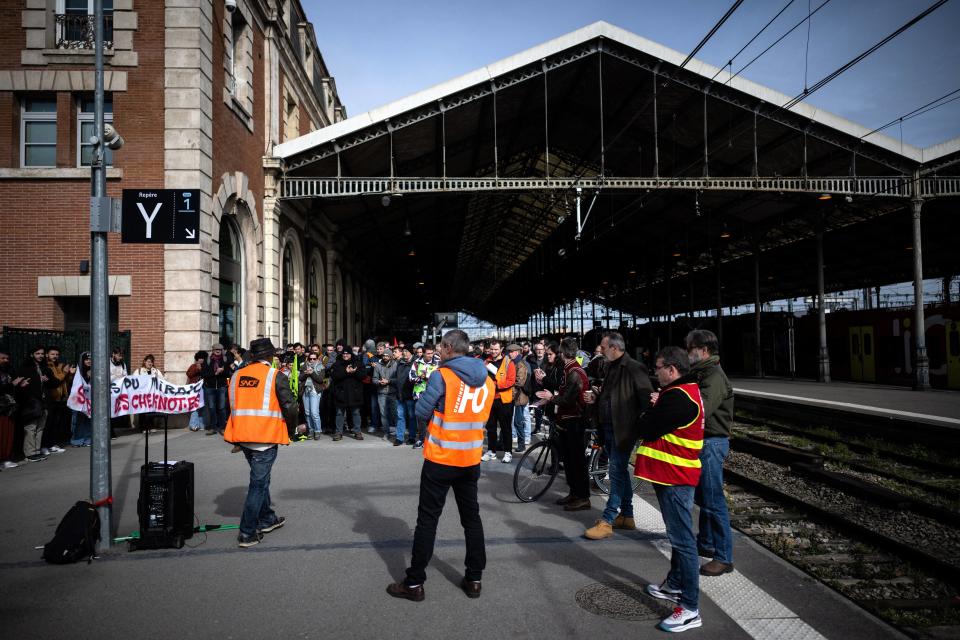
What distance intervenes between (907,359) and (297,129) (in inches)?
983

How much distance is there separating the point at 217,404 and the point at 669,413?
38.2 ft

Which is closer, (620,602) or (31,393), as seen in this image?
(620,602)

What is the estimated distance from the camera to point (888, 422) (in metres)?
12.0

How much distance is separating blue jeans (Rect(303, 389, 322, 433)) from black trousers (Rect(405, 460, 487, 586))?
8.84m

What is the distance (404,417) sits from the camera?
12.3m

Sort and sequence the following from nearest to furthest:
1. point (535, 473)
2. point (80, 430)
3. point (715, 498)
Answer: point (715, 498), point (535, 473), point (80, 430)

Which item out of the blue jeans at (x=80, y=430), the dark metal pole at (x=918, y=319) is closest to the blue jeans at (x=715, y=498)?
the blue jeans at (x=80, y=430)

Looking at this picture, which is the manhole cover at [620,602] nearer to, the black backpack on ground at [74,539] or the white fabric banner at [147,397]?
the black backpack on ground at [74,539]

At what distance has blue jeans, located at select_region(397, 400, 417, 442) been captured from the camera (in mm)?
11953

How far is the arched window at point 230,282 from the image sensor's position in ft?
51.8

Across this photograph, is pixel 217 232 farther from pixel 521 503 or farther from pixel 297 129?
pixel 521 503

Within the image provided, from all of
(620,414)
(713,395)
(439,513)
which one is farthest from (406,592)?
(713,395)

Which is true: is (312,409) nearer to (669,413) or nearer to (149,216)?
(149,216)

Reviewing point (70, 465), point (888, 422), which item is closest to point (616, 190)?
point (888, 422)
